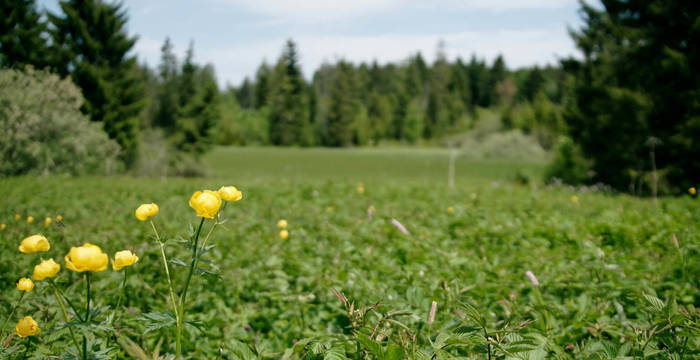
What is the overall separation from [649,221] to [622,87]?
1372cm

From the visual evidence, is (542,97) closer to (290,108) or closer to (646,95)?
(290,108)

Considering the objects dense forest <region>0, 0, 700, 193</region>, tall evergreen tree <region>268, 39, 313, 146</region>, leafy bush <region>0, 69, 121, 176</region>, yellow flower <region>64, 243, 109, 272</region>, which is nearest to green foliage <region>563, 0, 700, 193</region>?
dense forest <region>0, 0, 700, 193</region>

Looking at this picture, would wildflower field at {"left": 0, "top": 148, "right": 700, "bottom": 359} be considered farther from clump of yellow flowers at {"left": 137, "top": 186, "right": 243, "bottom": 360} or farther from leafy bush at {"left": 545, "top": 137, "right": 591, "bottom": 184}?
leafy bush at {"left": 545, "top": 137, "right": 591, "bottom": 184}

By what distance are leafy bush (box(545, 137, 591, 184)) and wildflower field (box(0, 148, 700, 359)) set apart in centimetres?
1415

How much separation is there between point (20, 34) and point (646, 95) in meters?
15.5

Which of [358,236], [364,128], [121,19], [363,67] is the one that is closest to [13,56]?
[358,236]

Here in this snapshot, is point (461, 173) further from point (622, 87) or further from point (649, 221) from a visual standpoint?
point (649, 221)

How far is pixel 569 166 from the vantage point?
59.4ft

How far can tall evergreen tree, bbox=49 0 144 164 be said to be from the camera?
489cm

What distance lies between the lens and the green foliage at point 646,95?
1215cm

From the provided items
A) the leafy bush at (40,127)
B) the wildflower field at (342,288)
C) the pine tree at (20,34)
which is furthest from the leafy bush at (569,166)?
the pine tree at (20,34)

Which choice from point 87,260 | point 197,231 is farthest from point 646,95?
point 87,260

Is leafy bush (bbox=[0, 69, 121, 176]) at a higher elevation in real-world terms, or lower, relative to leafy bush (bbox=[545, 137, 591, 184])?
higher

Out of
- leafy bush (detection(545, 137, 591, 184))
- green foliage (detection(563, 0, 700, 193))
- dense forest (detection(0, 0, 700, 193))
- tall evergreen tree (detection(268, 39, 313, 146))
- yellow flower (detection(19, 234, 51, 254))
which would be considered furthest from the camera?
tall evergreen tree (detection(268, 39, 313, 146))
